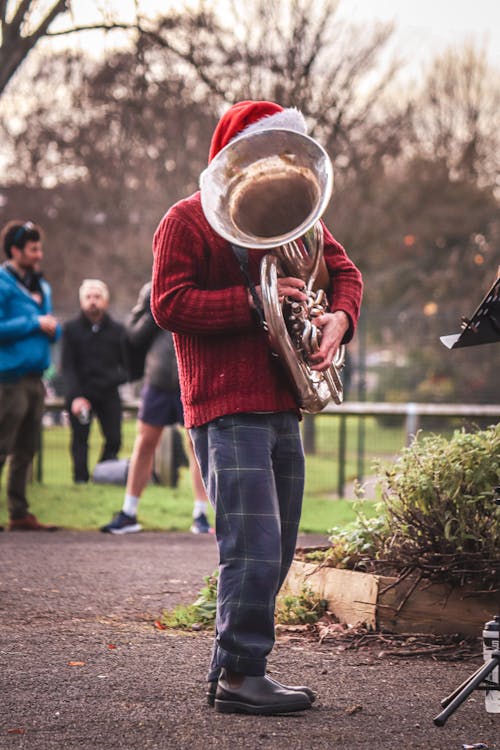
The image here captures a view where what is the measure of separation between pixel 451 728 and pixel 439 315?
1344 centimetres

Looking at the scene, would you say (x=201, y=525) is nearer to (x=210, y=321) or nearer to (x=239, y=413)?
(x=239, y=413)

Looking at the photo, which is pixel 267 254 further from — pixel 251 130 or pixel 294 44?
pixel 294 44

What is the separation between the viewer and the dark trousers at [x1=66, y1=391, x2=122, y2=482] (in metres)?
11.6

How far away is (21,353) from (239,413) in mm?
4881

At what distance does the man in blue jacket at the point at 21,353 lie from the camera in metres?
8.52

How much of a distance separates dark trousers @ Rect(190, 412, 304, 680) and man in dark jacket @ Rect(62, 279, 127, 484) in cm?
757

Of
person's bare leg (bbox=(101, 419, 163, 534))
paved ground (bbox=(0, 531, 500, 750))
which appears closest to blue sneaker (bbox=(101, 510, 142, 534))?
person's bare leg (bbox=(101, 419, 163, 534))

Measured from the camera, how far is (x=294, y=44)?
62.2 feet

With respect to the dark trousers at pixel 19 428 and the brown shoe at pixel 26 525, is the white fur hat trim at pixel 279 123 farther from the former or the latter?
the brown shoe at pixel 26 525

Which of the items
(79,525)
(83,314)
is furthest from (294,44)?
(79,525)

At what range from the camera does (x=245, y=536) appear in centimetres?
388

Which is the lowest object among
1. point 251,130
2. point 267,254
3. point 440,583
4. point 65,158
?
point 440,583

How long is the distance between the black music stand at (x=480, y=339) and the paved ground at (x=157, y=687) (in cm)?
11

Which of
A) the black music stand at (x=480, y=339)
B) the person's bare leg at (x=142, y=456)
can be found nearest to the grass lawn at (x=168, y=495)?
the person's bare leg at (x=142, y=456)
